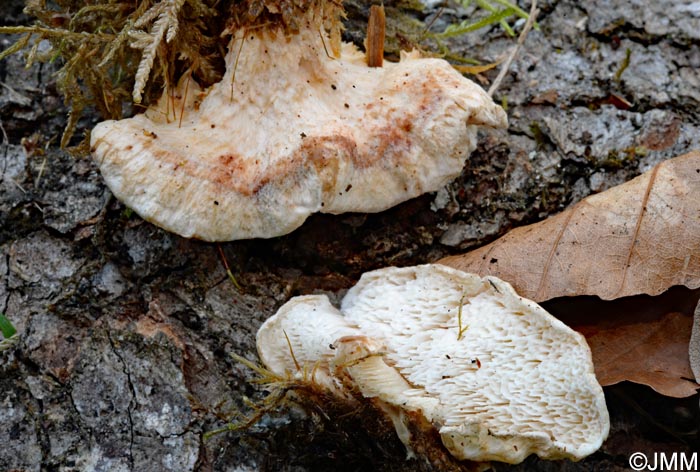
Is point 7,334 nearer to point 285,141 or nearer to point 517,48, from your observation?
point 285,141

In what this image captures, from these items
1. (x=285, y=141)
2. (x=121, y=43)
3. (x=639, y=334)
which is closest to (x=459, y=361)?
(x=639, y=334)

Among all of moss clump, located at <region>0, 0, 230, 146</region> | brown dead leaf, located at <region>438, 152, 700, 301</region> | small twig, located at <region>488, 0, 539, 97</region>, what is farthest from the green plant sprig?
small twig, located at <region>488, 0, 539, 97</region>

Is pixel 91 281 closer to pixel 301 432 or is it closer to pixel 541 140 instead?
pixel 301 432

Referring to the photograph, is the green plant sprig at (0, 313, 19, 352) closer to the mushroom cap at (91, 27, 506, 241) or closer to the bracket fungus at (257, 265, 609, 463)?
the mushroom cap at (91, 27, 506, 241)

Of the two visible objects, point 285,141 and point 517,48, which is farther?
point 517,48

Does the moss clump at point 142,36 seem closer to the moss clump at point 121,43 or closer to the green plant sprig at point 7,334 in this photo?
the moss clump at point 121,43

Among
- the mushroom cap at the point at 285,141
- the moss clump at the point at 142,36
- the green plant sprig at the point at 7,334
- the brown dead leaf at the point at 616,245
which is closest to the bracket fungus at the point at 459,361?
the brown dead leaf at the point at 616,245
